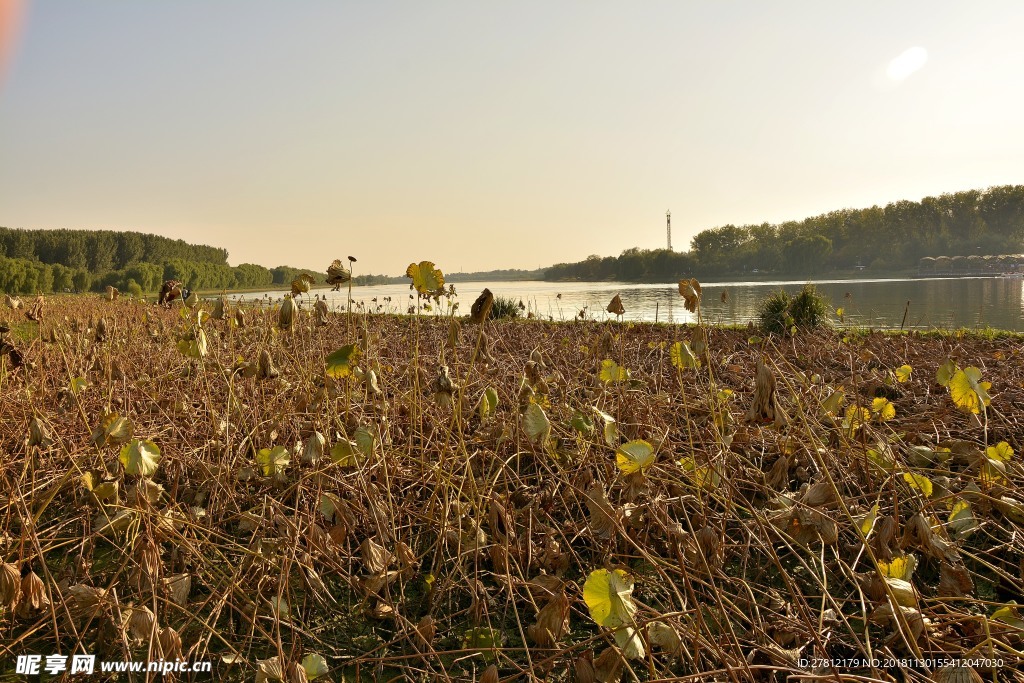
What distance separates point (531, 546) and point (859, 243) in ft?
198

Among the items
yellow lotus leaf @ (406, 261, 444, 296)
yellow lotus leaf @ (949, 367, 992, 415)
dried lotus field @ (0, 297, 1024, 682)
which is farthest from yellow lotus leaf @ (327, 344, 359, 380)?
yellow lotus leaf @ (949, 367, 992, 415)

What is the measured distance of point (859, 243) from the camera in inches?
2062

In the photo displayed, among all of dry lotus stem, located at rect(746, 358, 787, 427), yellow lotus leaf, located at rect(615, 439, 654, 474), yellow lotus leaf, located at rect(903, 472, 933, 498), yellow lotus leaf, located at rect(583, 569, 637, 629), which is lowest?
yellow lotus leaf, located at rect(903, 472, 933, 498)

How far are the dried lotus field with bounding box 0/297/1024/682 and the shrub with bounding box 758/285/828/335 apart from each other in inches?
159

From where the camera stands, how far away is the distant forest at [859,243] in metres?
44.1

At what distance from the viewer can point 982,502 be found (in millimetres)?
1706

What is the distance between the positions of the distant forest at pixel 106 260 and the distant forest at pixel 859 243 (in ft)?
83.4

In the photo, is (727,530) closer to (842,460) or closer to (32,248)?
(842,460)

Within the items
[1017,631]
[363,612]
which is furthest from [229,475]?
[1017,631]

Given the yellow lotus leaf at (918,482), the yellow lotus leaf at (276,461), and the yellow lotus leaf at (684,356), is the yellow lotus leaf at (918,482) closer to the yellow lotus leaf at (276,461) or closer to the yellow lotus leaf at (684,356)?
the yellow lotus leaf at (684,356)

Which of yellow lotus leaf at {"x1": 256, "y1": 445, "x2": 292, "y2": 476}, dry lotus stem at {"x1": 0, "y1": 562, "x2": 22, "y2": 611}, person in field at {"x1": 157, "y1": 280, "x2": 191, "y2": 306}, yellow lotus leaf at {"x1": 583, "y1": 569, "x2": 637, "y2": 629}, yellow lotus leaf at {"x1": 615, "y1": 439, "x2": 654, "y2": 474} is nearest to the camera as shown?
yellow lotus leaf at {"x1": 583, "y1": 569, "x2": 637, "y2": 629}

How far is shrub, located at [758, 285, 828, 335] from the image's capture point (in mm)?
6543

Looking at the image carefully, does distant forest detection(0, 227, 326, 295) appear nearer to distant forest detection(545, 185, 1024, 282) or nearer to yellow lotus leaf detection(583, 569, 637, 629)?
distant forest detection(545, 185, 1024, 282)

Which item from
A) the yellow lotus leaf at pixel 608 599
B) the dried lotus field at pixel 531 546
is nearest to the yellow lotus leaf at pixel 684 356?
the dried lotus field at pixel 531 546
